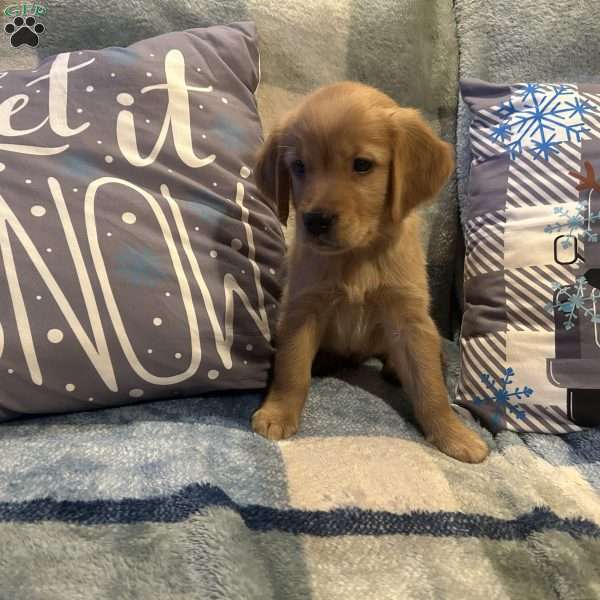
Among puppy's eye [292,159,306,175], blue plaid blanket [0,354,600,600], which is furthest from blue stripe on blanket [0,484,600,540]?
puppy's eye [292,159,306,175]

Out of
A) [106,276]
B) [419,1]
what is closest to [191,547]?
[106,276]

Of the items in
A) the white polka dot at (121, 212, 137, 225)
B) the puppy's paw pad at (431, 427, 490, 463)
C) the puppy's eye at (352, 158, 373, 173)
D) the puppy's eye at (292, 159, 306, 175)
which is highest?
the puppy's eye at (352, 158, 373, 173)

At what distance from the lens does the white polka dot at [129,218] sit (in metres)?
1.23

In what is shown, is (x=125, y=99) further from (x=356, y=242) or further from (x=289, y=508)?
(x=289, y=508)

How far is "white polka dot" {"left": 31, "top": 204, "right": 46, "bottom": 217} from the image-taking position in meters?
1.18

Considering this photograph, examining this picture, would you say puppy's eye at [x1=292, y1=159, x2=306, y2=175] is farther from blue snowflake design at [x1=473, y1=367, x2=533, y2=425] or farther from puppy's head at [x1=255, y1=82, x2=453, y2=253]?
blue snowflake design at [x1=473, y1=367, x2=533, y2=425]

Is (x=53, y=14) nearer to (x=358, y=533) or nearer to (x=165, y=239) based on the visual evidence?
(x=165, y=239)

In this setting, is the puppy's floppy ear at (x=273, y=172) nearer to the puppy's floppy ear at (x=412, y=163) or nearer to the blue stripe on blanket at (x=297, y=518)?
the puppy's floppy ear at (x=412, y=163)

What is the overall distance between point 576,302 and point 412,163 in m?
0.48

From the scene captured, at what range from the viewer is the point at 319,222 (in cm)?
123

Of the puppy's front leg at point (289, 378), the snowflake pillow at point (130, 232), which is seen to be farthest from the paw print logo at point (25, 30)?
the puppy's front leg at point (289, 378)

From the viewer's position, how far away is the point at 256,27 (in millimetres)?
1633

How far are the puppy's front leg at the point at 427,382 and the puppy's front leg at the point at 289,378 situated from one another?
0.20 metres

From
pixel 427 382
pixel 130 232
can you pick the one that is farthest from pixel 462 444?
pixel 130 232
